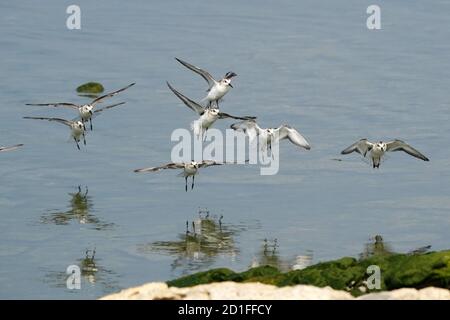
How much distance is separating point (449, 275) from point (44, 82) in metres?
21.8

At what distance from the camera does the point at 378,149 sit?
30797 millimetres

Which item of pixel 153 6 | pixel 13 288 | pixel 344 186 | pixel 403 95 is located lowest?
pixel 13 288

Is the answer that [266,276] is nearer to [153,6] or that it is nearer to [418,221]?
[418,221]

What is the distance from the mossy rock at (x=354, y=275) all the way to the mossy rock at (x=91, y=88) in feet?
58.5

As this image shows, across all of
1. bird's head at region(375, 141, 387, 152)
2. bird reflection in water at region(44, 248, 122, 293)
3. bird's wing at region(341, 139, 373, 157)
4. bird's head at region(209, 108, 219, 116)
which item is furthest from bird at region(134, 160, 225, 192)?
bird reflection in water at region(44, 248, 122, 293)

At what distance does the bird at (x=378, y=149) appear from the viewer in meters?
30.9

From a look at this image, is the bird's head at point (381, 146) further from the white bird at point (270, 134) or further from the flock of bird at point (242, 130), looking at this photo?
the white bird at point (270, 134)

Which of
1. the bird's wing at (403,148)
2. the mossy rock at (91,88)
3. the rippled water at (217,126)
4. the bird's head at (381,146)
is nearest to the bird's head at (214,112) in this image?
the rippled water at (217,126)

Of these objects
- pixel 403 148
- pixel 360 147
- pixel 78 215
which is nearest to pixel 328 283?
pixel 78 215

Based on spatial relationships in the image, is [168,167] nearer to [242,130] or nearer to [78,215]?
[78,215]

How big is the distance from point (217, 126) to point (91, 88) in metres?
4.94

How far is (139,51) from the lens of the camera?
4359 cm

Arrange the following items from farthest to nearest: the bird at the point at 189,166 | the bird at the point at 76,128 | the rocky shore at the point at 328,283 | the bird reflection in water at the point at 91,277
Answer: the bird at the point at 76,128, the bird at the point at 189,166, the bird reflection in water at the point at 91,277, the rocky shore at the point at 328,283
